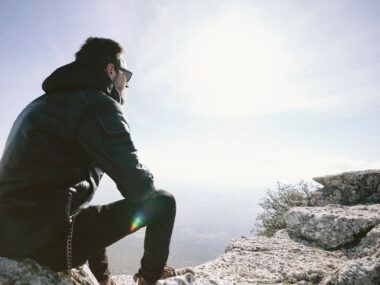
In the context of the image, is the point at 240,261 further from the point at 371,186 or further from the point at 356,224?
the point at 371,186

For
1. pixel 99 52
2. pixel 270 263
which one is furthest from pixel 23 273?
pixel 270 263

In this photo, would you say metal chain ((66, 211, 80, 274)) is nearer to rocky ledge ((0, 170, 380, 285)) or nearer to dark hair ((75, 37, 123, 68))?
rocky ledge ((0, 170, 380, 285))

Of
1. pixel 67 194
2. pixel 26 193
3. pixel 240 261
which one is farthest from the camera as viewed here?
pixel 240 261

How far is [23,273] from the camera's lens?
2.38 meters

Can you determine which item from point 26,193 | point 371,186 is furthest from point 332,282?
point 371,186

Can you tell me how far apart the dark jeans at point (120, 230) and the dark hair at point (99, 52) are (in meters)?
1.93

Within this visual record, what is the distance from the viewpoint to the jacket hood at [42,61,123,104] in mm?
2742

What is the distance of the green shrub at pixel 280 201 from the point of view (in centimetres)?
2050

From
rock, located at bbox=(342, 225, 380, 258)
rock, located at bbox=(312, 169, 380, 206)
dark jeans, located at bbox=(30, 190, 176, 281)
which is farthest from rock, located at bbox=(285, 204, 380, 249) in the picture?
dark jeans, located at bbox=(30, 190, 176, 281)

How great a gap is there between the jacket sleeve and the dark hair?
3.66 ft

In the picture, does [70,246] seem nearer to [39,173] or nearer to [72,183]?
[72,183]

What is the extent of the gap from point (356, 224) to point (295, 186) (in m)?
16.5

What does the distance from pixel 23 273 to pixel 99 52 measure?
9.40 feet

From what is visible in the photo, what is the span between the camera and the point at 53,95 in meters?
2.59
